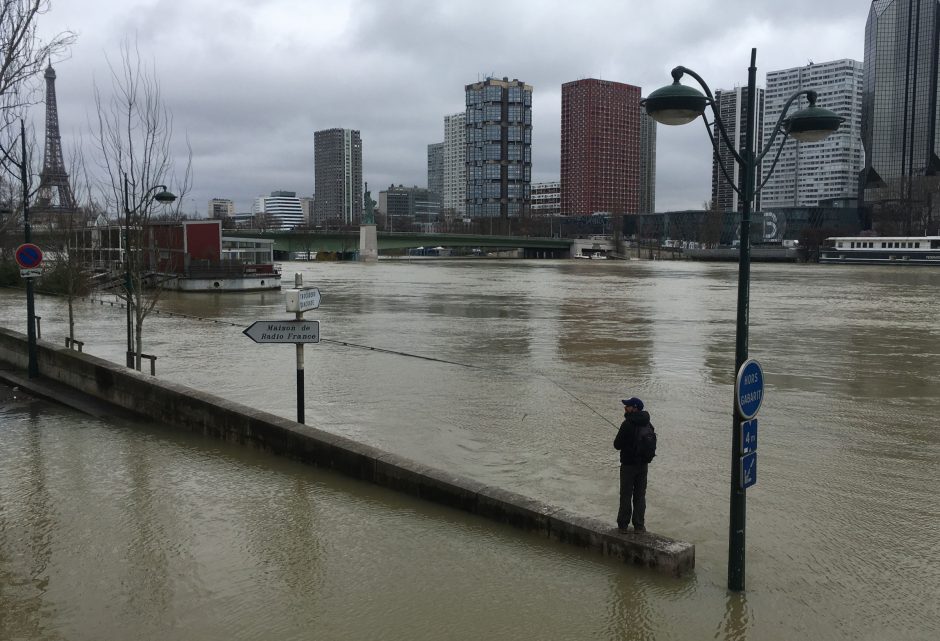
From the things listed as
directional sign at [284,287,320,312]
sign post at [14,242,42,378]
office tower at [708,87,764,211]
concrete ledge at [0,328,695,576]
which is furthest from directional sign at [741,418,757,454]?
sign post at [14,242,42,378]

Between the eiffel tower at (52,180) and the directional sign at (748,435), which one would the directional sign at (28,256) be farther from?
the directional sign at (748,435)

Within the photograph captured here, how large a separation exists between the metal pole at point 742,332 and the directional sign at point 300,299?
228 inches

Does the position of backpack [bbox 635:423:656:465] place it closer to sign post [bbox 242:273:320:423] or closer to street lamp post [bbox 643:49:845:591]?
street lamp post [bbox 643:49:845:591]

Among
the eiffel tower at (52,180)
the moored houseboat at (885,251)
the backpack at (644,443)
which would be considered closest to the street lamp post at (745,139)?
the backpack at (644,443)

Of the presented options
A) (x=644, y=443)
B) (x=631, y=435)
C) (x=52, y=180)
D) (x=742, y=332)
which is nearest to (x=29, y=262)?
(x=52, y=180)

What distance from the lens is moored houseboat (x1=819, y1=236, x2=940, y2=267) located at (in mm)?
104562

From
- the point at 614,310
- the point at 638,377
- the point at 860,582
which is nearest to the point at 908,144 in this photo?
the point at 614,310

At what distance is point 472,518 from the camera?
339 inches

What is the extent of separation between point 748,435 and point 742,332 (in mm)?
903

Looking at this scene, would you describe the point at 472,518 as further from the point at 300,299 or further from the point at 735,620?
the point at 300,299

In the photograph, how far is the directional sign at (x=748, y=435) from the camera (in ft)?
21.5

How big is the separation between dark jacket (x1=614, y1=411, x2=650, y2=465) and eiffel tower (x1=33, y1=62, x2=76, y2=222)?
10235 millimetres

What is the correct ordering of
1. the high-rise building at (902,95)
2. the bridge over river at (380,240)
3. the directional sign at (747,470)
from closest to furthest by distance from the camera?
the directional sign at (747,470) < the bridge over river at (380,240) < the high-rise building at (902,95)

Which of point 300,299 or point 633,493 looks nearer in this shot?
point 633,493
